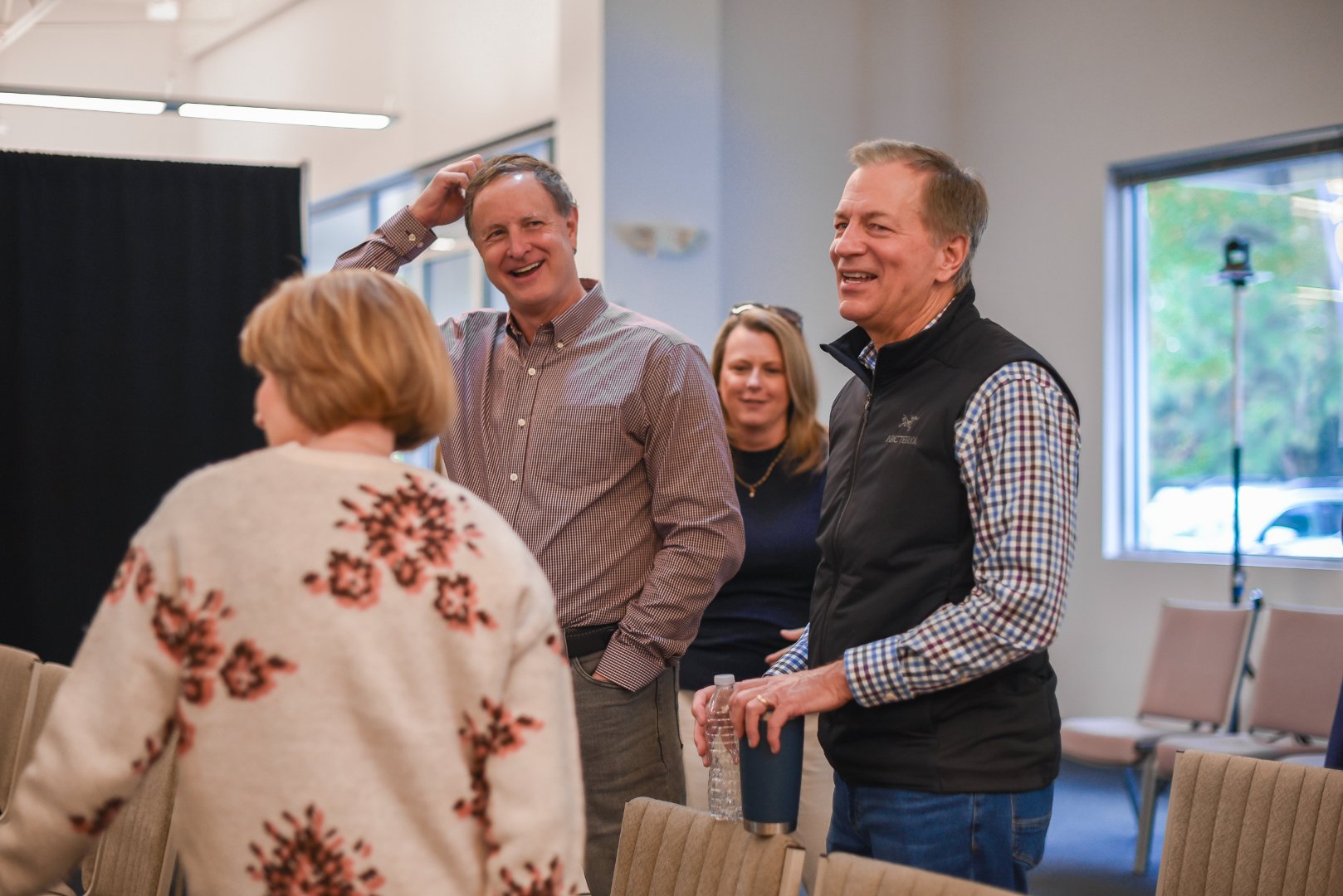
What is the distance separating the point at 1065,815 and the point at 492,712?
4836 mm

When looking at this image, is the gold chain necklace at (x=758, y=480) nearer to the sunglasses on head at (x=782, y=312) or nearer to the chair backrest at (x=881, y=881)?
the sunglasses on head at (x=782, y=312)

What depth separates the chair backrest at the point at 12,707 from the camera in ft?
10.1

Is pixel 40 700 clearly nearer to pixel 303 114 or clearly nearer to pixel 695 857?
pixel 695 857

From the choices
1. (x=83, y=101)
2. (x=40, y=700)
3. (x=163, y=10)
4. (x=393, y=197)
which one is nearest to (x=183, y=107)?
(x=83, y=101)

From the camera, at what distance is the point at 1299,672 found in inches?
197

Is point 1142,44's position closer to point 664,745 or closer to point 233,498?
point 664,745

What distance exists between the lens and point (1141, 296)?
22.0ft

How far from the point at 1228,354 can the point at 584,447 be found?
4907 millimetres

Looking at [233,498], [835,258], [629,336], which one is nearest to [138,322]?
[629,336]

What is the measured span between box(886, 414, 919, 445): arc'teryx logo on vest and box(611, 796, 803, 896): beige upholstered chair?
541 mm

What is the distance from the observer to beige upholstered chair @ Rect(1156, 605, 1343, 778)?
15.9 feet

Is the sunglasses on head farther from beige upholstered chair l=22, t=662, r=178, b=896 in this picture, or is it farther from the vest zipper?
beige upholstered chair l=22, t=662, r=178, b=896

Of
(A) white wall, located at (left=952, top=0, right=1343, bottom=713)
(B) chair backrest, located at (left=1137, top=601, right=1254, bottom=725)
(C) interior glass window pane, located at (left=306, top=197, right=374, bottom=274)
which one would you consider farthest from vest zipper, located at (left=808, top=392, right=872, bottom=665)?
(C) interior glass window pane, located at (left=306, top=197, right=374, bottom=274)

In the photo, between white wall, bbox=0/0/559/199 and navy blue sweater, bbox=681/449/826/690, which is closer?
navy blue sweater, bbox=681/449/826/690
